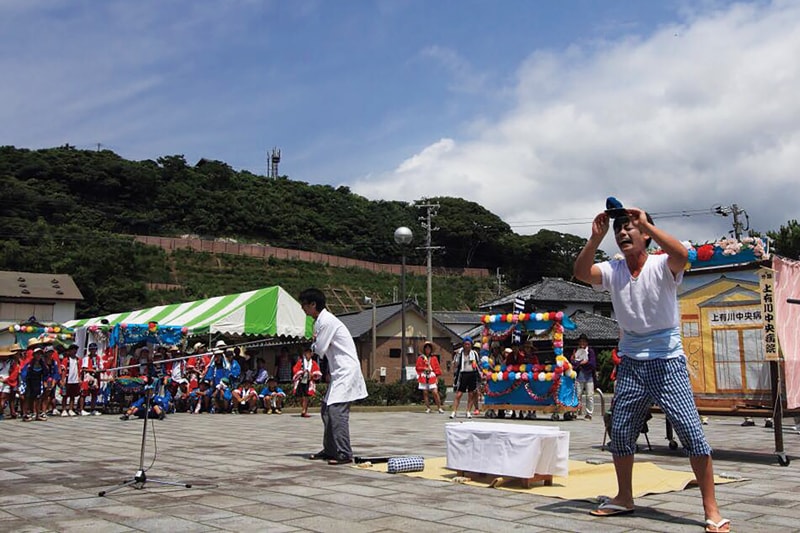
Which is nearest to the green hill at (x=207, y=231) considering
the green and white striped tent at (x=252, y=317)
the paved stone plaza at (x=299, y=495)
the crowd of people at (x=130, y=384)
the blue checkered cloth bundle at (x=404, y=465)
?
the green and white striped tent at (x=252, y=317)

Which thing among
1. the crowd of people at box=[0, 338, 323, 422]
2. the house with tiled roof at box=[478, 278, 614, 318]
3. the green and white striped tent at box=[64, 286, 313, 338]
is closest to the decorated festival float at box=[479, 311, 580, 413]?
the crowd of people at box=[0, 338, 323, 422]

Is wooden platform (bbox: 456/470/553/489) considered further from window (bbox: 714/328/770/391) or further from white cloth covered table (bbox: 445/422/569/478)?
window (bbox: 714/328/770/391)

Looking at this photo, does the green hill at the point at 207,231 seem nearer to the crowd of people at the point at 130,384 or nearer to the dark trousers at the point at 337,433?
the crowd of people at the point at 130,384

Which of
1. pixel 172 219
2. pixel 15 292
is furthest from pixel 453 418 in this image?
pixel 172 219

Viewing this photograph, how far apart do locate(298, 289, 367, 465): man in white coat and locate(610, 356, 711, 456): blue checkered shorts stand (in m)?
3.73

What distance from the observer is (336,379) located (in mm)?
8055

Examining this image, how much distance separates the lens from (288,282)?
213 ft

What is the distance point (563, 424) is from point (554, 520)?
9.59 m

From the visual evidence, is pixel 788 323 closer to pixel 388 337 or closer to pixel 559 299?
pixel 388 337

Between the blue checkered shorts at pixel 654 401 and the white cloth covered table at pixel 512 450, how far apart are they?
4.00 feet

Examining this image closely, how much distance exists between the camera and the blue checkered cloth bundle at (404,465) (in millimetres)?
6777

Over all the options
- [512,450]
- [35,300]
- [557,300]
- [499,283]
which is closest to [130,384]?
[512,450]

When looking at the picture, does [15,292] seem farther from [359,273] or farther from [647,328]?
[647,328]

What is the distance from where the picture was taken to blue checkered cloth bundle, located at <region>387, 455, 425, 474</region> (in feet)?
22.2
